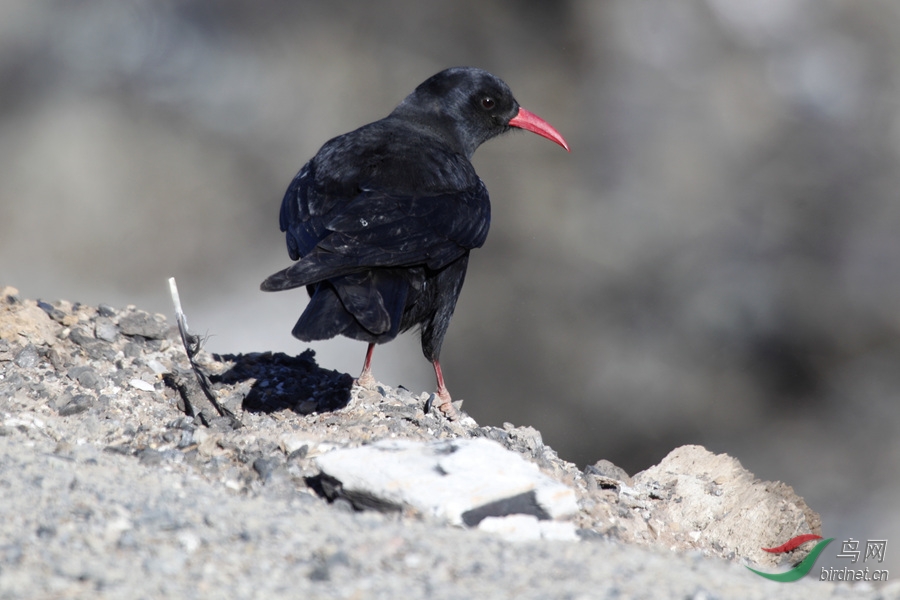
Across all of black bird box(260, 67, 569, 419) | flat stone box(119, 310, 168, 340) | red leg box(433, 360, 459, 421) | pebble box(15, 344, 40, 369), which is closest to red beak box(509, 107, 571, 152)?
black bird box(260, 67, 569, 419)

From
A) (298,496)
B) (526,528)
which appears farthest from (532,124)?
(526,528)

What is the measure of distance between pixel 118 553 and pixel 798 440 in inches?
322

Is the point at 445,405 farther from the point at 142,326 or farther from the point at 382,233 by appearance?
the point at 142,326

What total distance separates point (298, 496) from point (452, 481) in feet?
1.78

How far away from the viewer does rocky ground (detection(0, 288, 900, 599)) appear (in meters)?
2.17

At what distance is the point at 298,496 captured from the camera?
10.1 ft

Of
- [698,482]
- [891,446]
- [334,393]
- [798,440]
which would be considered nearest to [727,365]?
[798,440]

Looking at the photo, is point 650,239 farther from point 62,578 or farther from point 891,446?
point 62,578

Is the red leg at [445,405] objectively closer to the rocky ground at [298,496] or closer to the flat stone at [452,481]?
the rocky ground at [298,496]

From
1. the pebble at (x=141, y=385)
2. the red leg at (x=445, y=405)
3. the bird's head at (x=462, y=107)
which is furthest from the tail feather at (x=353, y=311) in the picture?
the bird's head at (x=462, y=107)

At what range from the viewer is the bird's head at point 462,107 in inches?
234

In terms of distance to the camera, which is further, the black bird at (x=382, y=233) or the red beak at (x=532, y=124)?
the red beak at (x=532, y=124)

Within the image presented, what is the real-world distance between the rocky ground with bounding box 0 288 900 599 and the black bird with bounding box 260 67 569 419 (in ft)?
1.48

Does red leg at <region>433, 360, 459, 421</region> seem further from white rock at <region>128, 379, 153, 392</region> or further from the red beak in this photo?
the red beak
